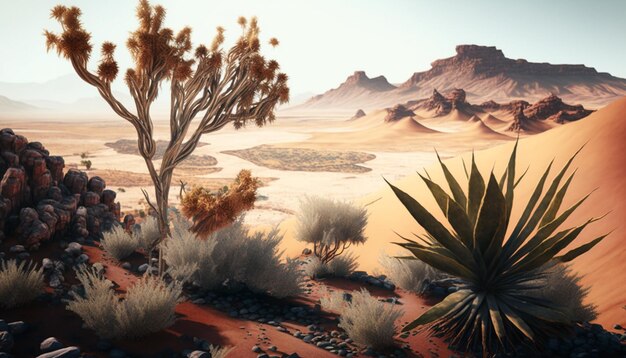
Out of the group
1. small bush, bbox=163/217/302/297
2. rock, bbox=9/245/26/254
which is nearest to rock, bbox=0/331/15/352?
small bush, bbox=163/217/302/297

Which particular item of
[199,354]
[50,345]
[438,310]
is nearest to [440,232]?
[438,310]

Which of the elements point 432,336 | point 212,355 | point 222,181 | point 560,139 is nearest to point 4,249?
point 212,355

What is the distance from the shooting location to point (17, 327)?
167 inches

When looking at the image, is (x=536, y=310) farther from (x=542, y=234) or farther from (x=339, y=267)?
(x=339, y=267)

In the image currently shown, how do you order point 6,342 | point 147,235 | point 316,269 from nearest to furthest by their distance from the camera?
point 6,342, point 316,269, point 147,235

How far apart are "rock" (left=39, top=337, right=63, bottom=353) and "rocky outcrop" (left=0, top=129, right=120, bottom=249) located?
3.25 m

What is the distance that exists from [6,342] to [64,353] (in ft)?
1.97

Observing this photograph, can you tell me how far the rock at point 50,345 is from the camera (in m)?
3.93

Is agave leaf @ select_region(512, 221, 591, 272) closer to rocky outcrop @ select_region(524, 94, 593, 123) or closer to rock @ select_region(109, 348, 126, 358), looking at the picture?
rock @ select_region(109, 348, 126, 358)

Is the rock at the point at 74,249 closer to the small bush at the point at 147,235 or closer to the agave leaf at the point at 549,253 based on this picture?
the small bush at the point at 147,235

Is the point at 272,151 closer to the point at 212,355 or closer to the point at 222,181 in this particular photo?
the point at 222,181

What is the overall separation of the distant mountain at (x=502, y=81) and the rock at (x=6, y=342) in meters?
157

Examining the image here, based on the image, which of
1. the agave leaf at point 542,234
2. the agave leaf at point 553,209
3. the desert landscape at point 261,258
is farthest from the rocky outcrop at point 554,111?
the agave leaf at point 542,234

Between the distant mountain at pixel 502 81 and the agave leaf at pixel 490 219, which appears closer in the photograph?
the agave leaf at pixel 490 219
